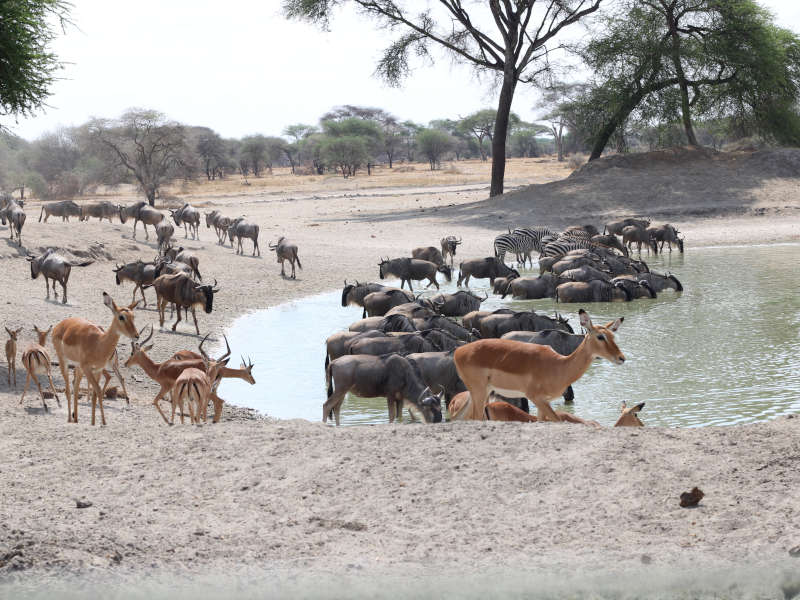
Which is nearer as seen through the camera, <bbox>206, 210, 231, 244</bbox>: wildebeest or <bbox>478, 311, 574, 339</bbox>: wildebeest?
<bbox>478, 311, 574, 339</bbox>: wildebeest

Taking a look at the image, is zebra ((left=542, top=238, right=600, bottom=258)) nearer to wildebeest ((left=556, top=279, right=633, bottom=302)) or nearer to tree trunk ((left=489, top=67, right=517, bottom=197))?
wildebeest ((left=556, top=279, right=633, bottom=302))

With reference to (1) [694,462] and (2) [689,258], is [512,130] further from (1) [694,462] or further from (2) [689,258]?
(1) [694,462]

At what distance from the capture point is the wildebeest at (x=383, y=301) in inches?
623

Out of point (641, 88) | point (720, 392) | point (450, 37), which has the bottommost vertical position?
point (720, 392)

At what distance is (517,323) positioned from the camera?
13.4m

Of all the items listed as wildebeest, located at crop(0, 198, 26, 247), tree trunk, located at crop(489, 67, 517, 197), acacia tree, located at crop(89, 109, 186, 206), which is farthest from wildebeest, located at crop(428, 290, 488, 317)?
acacia tree, located at crop(89, 109, 186, 206)

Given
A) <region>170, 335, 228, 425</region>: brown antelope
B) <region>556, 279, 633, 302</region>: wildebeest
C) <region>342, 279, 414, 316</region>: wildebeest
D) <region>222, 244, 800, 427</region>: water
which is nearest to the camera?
<region>170, 335, 228, 425</region>: brown antelope

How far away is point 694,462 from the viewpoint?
633cm

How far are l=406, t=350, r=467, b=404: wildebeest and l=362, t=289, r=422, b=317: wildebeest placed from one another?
539 cm

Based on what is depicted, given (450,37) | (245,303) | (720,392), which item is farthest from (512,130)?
(720,392)

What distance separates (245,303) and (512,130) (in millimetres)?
96517

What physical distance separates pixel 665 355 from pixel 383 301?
16.4 feet

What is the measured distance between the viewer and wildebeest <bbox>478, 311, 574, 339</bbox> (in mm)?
13359

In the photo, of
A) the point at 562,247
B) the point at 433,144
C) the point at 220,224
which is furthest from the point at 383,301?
the point at 433,144
